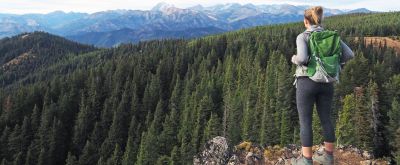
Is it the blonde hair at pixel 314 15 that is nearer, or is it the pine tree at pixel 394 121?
the blonde hair at pixel 314 15

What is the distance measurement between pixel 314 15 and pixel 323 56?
1.39 metres

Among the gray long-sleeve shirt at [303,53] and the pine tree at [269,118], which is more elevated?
the gray long-sleeve shirt at [303,53]

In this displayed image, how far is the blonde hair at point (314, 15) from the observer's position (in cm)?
1351

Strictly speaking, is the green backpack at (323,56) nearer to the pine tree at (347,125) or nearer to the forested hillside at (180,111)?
the forested hillside at (180,111)

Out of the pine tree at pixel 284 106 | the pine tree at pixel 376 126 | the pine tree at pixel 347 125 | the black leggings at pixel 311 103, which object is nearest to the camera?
the black leggings at pixel 311 103

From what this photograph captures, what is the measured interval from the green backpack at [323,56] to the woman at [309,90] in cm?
21

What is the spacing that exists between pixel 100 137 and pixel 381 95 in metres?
86.1

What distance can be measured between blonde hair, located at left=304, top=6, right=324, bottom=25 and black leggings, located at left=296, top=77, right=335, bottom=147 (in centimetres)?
187

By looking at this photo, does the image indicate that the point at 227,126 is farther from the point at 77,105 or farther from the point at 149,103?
the point at 77,105

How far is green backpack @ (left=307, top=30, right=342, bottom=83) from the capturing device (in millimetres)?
13125

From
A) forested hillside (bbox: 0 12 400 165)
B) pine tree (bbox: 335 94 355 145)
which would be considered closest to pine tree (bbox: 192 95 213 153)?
forested hillside (bbox: 0 12 400 165)

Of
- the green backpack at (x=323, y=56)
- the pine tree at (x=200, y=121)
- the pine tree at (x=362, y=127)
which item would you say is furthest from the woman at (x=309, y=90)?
the pine tree at (x=200, y=121)

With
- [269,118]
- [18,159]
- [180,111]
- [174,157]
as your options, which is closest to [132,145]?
[180,111]

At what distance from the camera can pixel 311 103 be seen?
45.4ft
